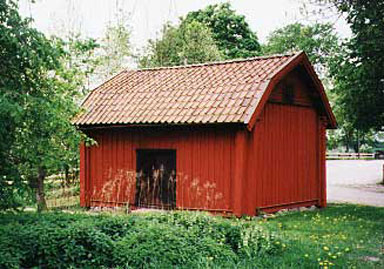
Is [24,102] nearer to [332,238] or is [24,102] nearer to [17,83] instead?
[17,83]

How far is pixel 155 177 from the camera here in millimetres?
16500

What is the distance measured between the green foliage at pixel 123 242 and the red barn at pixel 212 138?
4.80 m

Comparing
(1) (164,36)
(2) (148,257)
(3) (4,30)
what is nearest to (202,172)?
(2) (148,257)

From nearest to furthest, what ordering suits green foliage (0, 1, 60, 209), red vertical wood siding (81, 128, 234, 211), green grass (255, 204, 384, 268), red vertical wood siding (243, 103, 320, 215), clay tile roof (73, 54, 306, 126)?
green foliage (0, 1, 60, 209), green grass (255, 204, 384, 268), clay tile roof (73, 54, 306, 126), red vertical wood siding (243, 103, 320, 215), red vertical wood siding (81, 128, 234, 211)

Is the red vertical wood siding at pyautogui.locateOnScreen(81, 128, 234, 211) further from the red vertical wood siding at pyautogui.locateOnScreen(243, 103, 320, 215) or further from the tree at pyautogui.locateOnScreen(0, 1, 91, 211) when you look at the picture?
the tree at pyautogui.locateOnScreen(0, 1, 91, 211)

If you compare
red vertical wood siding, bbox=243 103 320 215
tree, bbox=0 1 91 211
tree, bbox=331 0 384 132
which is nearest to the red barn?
red vertical wood siding, bbox=243 103 320 215

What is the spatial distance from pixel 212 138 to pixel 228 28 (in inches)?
1292

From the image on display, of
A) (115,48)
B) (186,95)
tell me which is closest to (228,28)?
(115,48)

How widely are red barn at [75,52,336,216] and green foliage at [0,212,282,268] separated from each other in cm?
480

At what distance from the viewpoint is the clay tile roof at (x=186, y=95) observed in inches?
570

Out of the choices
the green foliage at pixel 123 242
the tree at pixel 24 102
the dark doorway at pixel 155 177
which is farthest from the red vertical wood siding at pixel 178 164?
the tree at pixel 24 102

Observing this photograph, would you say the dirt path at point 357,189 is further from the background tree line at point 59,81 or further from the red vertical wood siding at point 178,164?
the red vertical wood siding at point 178,164

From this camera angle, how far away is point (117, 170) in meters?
17.0

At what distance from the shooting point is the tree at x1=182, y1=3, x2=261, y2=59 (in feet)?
150
